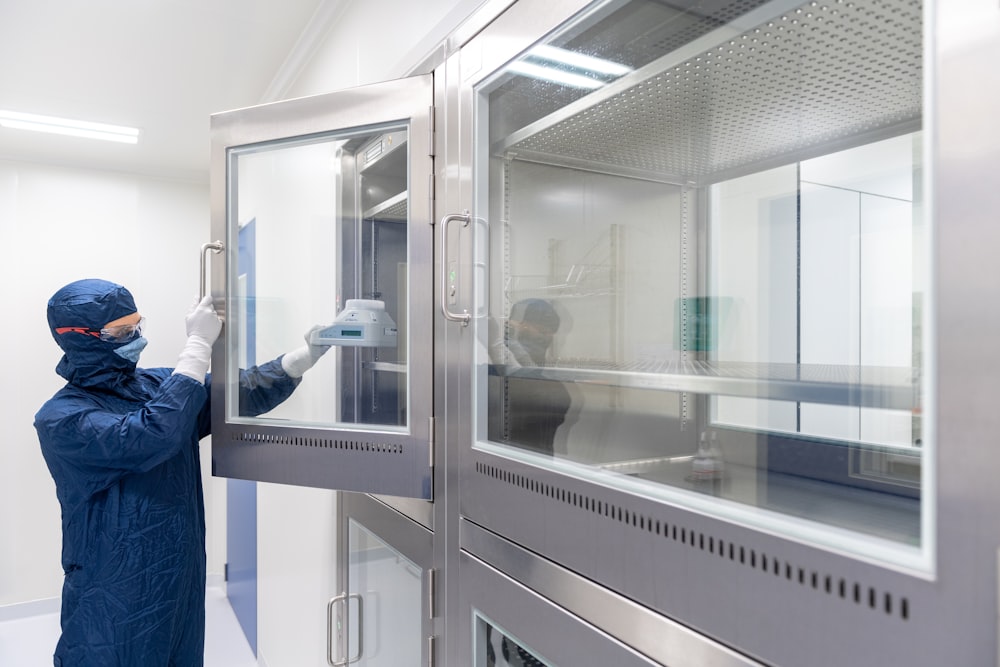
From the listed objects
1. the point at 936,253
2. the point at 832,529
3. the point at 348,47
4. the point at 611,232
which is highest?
the point at 348,47

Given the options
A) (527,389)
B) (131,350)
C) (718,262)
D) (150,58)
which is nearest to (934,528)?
(718,262)

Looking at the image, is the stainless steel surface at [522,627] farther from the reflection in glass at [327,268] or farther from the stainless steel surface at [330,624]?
the stainless steel surface at [330,624]

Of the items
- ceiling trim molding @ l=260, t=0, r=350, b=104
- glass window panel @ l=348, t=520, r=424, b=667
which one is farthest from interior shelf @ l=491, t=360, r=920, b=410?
ceiling trim molding @ l=260, t=0, r=350, b=104

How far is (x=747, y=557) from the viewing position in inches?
27.6

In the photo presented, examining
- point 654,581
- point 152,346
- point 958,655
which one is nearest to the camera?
point 958,655

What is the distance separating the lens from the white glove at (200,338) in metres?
1.59

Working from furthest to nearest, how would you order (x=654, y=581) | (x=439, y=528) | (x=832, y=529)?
(x=439, y=528) < (x=654, y=581) < (x=832, y=529)

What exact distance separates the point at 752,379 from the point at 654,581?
30cm

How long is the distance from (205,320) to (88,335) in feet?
1.50

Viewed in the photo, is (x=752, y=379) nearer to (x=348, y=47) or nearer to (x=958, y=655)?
(x=958, y=655)

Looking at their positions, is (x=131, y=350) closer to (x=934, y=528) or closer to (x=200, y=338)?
(x=200, y=338)

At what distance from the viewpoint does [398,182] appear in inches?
60.0

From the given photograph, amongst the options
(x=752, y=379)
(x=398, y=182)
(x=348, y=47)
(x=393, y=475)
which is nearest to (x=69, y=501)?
(x=393, y=475)

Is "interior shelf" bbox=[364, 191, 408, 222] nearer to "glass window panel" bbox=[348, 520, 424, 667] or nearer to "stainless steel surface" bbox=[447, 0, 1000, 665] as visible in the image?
"glass window panel" bbox=[348, 520, 424, 667]
